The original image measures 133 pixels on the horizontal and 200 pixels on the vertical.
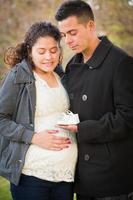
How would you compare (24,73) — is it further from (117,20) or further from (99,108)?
(117,20)

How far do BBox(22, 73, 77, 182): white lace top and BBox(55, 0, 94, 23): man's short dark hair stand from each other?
38 cm

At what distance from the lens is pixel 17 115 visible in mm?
2830

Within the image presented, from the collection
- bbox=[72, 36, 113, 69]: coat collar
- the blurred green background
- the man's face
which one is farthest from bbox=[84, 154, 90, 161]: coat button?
the blurred green background

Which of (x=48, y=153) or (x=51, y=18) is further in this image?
(x=51, y=18)

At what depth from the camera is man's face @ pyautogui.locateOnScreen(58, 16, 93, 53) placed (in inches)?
113

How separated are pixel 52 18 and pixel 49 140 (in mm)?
6481

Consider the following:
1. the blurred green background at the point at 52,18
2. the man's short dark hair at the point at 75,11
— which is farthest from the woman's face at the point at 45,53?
the blurred green background at the point at 52,18

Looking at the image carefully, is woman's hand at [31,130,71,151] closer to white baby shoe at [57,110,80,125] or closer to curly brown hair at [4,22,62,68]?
white baby shoe at [57,110,80,125]

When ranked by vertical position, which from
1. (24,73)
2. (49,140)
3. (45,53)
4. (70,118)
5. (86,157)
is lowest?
(86,157)

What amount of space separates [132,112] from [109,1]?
590 cm

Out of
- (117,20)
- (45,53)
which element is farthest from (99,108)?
(117,20)

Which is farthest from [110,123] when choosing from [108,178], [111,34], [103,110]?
[111,34]

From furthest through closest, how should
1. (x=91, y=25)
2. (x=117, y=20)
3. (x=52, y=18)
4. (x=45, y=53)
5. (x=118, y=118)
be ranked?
(x=52, y=18)
(x=117, y=20)
(x=91, y=25)
(x=45, y=53)
(x=118, y=118)

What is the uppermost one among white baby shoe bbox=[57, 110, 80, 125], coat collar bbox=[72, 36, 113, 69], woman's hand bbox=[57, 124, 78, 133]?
coat collar bbox=[72, 36, 113, 69]
